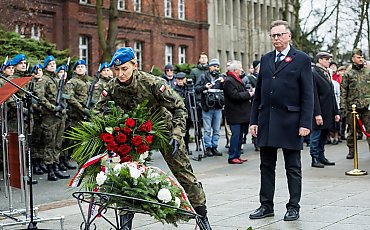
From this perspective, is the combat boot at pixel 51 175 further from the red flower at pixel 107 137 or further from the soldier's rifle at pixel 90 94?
the red flower at pixel 107 137

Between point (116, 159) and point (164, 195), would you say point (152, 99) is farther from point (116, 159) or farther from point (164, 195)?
point (164, 195)

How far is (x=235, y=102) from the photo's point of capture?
15.1 meters

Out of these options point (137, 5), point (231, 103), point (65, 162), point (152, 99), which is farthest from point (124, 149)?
point (137, 5)

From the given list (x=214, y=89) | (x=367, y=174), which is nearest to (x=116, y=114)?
(x=367, y=174)

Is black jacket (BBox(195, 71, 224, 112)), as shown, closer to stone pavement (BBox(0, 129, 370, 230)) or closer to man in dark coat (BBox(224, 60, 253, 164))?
man in dark coat (BBox(224, 60, 253, 164))

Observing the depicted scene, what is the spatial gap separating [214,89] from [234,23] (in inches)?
1595

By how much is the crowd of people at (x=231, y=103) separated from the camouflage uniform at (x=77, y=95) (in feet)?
0.07

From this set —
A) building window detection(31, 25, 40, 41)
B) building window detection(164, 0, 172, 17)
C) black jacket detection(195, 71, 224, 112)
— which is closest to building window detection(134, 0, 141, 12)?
building window detection(164, 0, 172, 17)

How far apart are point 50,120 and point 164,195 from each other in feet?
26.5

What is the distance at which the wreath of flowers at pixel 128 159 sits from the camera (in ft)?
18.2

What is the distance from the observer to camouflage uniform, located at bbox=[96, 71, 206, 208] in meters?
6.82

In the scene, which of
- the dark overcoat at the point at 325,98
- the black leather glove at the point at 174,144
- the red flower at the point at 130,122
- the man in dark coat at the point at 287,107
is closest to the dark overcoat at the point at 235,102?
the dark overcoat at the point at 325,98

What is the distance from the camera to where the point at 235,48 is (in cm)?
5541

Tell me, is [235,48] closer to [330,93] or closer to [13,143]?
[330,93]
